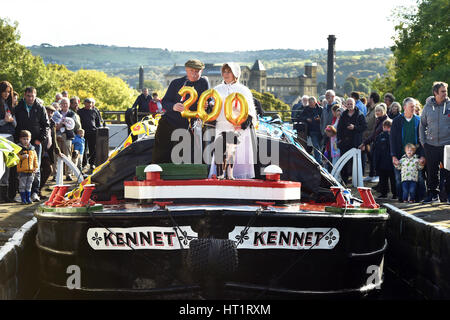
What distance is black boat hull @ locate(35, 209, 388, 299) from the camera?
21.2 feet

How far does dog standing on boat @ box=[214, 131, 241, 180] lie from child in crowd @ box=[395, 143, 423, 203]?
16.9 ft

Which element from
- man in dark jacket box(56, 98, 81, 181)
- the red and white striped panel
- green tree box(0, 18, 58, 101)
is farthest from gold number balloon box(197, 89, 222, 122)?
green tree box(0, 18, 58, 101)

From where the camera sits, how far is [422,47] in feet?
161

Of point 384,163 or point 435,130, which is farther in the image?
point 384,163

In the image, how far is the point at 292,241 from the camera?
6.61 metres

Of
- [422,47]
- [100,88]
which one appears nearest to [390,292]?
[422,47]

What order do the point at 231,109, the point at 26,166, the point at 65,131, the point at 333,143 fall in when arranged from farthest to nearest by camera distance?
the point at 333,143
the point at 65,131
the point at 26,166
the point at 231,109

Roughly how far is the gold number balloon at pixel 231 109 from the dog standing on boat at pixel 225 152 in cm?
14

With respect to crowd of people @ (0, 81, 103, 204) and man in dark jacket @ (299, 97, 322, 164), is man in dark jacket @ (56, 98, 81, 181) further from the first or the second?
man in dark jacket @ (299, 97, 322, 164)

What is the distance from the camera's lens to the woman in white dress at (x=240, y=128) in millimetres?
7617

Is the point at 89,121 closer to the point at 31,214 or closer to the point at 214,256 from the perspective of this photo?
the point at 31,214

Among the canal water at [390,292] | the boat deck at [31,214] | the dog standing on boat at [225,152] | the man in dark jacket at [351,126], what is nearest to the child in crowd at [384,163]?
the man in dark jacket at [351,126]

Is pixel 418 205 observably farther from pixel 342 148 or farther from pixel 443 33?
pixel 443 33

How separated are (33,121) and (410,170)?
624 centimetres
